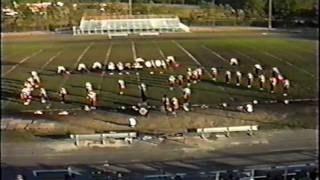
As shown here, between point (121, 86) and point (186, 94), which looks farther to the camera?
point (121, 86)

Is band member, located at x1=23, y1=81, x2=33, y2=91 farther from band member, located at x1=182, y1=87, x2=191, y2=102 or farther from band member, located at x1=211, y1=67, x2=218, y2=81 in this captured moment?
band member, located at x1=211, y1=67, x2=218, y2=81

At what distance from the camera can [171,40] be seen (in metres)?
3.75

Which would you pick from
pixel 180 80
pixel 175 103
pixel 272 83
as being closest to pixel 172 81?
pixel 180 80

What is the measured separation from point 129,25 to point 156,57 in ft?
1.68

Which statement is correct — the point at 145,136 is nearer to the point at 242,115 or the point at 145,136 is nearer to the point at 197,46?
the point at 242,115

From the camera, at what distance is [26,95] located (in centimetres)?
362

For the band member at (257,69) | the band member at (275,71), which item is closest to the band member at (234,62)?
the band member at (257,69)

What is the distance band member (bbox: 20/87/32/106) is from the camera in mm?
3569

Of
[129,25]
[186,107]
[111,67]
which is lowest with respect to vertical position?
[186,107]

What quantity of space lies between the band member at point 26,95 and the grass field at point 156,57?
0.10 feet

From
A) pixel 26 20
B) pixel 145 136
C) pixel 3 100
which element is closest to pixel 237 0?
pixel 145 136

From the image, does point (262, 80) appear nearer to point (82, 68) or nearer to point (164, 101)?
point (164, 101)

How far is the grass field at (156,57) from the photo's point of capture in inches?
140

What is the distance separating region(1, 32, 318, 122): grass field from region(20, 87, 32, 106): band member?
0.03 m
